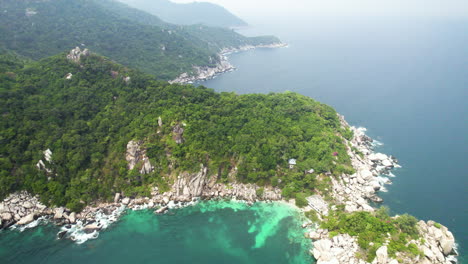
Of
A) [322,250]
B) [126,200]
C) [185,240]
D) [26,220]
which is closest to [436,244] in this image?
[322,250]

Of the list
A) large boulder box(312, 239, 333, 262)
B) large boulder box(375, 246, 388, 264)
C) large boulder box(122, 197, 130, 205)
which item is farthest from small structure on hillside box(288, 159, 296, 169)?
large boulder box(122, 197, 130, 205)

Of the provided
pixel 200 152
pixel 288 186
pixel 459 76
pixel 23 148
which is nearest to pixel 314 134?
pixel 288 186

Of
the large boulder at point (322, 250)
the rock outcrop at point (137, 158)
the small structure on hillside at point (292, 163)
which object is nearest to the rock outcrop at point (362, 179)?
the small structure on hillside at point (292, 163)

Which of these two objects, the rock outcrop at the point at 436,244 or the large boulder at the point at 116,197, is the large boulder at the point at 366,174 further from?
the large boulder at the point at 116,197

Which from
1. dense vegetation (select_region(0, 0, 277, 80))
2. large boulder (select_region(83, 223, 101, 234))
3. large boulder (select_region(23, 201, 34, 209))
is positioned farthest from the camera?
dense vegetation (select_region(0, 0, 277, 80))

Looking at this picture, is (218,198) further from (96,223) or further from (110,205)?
(96,223)

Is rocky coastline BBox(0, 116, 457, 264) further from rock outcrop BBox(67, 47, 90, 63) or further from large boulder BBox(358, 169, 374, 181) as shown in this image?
rock outcrop BBox(67, 47, 90, 63)

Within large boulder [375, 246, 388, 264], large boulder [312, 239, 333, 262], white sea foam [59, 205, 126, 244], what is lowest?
white sea foam [59, 205, 126, 244]
